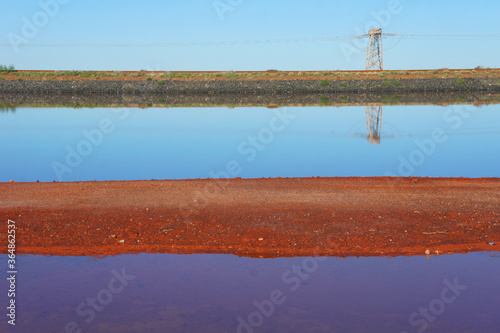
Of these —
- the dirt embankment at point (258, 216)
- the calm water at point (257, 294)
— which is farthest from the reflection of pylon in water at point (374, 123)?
the calm water at point (257, 294)

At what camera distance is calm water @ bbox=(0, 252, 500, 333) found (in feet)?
18.8

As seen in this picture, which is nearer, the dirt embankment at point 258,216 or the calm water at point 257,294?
the calm water at point 257,294

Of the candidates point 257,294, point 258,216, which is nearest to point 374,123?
point 258,216

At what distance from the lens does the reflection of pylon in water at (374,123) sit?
2073cm

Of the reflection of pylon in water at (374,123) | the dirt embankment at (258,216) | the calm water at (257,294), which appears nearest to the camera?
the calm water at (257,294)

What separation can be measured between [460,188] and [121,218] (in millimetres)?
6594

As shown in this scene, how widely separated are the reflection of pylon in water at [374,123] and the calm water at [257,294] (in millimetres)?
12938

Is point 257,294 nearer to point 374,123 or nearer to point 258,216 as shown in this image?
point 258,216

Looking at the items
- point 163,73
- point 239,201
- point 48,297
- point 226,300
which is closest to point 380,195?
point 239,201

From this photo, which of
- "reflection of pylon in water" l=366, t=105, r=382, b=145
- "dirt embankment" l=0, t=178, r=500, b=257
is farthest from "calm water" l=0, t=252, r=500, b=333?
"reflection of pylon in water" l=366, t=105, r=382, b=145

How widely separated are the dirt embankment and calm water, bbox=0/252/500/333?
0.45 meters

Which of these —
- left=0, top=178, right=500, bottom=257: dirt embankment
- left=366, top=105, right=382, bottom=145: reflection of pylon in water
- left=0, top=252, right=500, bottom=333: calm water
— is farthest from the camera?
left=366, top=105, right=382, bottom=145: reflection of pylon in water

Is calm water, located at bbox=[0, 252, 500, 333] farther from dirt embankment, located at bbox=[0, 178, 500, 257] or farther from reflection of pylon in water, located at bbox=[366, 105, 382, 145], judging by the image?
reflection of pylon in water, located at bbox=[366, 105, 382, 145]

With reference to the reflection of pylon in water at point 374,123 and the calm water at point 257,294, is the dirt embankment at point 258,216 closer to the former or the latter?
the calm water at point 257,294
